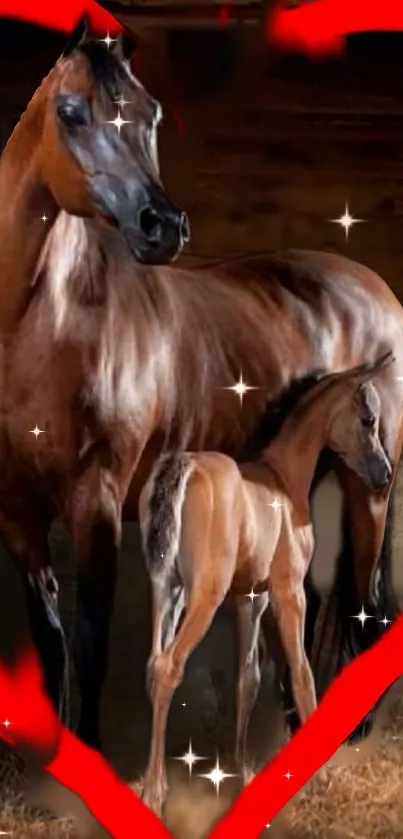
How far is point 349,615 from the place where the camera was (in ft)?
4.17

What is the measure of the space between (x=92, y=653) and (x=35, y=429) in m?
0.29

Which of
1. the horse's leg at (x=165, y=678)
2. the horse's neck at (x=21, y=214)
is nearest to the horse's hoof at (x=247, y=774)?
the horse's leg at (x=165, y=678)

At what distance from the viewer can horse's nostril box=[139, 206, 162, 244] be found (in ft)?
3.70

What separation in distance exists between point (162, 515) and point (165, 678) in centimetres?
21

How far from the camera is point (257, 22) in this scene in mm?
1247

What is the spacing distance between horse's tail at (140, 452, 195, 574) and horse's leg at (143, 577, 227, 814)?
72 mm

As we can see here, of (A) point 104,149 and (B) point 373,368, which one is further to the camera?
(B) point 373,368

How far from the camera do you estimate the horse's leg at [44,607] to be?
1.20 meters

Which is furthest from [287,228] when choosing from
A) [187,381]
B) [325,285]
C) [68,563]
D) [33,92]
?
[68,563]

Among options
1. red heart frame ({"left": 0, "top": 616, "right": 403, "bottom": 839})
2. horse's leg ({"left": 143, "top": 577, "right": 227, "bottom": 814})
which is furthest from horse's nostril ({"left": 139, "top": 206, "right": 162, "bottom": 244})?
red heart frame ({"left": 0, "top": 616, "right": 403, "bottom": 839})

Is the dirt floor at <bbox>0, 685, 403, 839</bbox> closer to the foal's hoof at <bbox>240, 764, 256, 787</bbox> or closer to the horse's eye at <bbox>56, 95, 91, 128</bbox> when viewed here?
the foal's hoof at <bbox>240, 764, 256, 787</bbox>

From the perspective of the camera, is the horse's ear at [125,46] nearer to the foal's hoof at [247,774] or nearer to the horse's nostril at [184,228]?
the horse's nostril at [184,228]

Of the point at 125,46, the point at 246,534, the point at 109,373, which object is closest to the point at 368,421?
the point at 246,534

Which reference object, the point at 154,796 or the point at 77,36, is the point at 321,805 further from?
the point at 77,36
